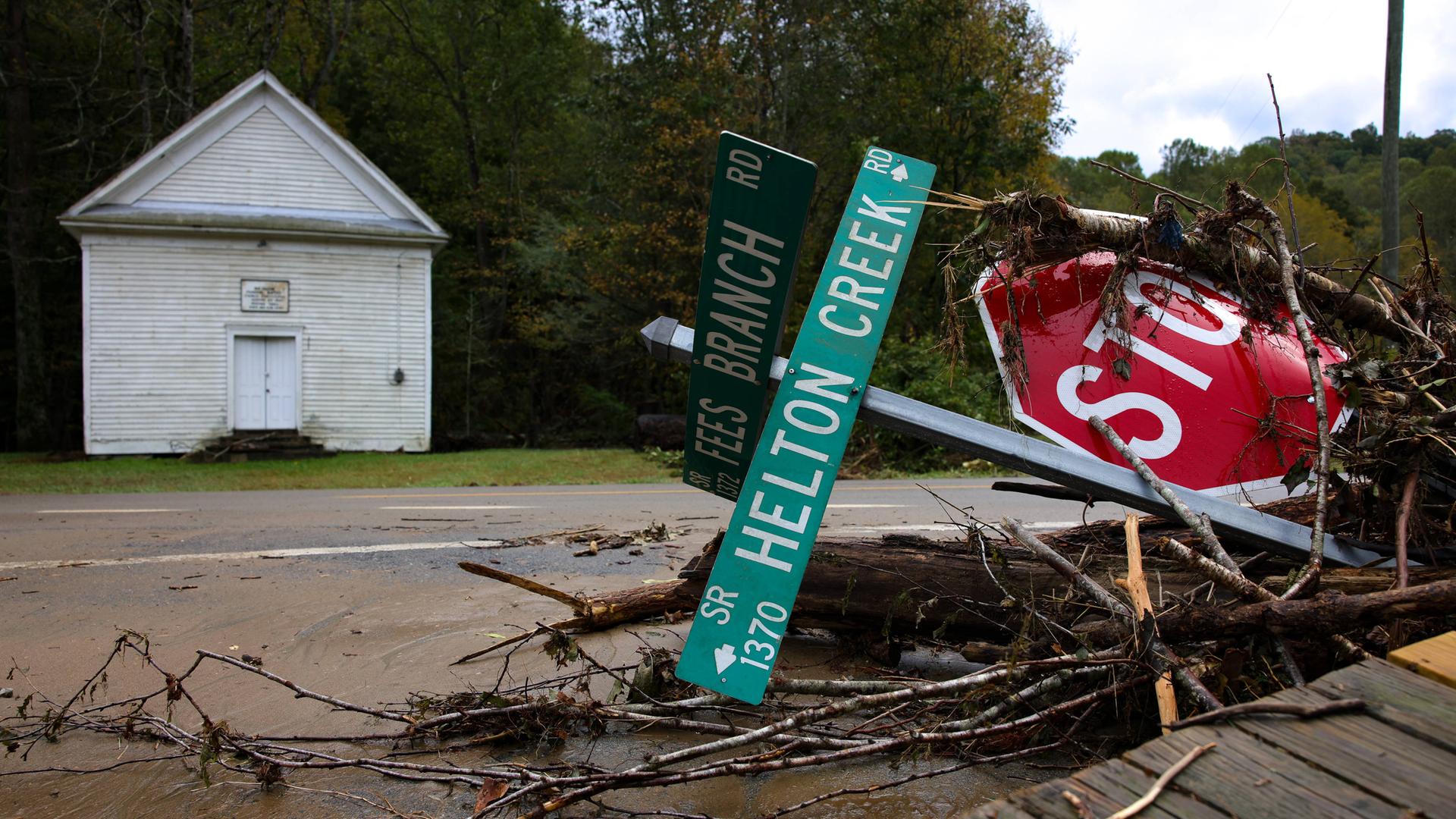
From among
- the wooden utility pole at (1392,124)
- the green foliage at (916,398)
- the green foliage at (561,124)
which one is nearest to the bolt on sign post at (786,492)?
the green foliage at (916,398)

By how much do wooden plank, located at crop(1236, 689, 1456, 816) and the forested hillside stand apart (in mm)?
15224

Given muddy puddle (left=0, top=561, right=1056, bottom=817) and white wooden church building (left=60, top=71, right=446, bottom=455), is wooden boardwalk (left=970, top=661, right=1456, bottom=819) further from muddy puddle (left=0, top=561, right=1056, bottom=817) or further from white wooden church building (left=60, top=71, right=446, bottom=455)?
white wooden church building (left=60, top=71, right=446, bottom=455)

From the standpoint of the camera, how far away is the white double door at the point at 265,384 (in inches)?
766

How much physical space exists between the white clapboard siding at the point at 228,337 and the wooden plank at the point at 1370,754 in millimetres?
20069

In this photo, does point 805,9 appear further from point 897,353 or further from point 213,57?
point 213,57

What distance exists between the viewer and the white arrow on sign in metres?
2.51

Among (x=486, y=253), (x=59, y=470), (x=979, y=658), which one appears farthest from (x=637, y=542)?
(x=486, y=253)

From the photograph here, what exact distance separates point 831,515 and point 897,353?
9872 mm

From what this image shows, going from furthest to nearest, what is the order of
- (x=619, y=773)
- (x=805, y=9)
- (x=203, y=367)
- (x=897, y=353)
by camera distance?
(x=805, y=9), (x=203, y=367), (x=897, y=353), (x=619, y=773)

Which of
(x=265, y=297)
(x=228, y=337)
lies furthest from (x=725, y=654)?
(x=228, y=337)

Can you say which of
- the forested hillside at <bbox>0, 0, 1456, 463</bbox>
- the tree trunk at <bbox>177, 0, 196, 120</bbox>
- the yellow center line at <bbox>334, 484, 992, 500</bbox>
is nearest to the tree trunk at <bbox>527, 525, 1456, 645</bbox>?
the yellow center line at <bbox>334, 484, 992, 500</bbox>

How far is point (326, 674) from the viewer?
3893mm

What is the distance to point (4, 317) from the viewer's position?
27.8 m

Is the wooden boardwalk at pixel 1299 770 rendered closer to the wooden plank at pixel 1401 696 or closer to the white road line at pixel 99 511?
the wooden plank at pixel 1401 696
